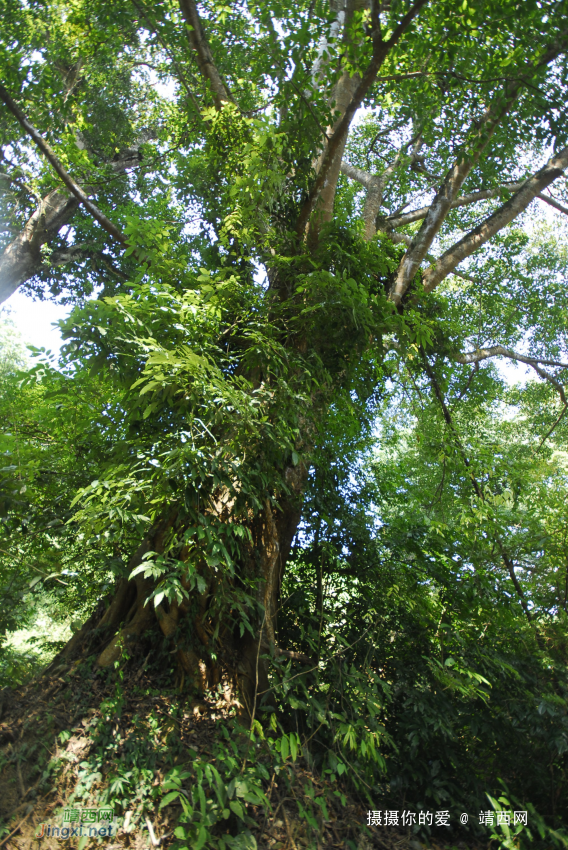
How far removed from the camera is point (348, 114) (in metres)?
3.46

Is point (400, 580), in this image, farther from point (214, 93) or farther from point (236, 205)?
point (214, 93)

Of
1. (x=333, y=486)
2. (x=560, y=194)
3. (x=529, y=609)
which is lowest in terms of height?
(x=529, y=609)

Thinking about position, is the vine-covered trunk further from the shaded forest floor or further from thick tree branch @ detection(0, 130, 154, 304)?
thick tree branch @ detection(0, 130, 154, 304)

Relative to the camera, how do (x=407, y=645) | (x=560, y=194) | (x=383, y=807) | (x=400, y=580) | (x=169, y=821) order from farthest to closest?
(x=560, y=194) → (x=400, y=580) → (x=407, y=645) → (x=383, y=807) → (x=169, y=821)

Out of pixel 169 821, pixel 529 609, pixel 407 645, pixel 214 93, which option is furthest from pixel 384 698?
pixel 214 93

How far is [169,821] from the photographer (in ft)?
7.76

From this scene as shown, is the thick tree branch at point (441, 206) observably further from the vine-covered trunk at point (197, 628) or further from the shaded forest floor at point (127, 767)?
the shaded forest floor at point (127, 767)

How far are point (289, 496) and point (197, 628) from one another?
1.02 meters

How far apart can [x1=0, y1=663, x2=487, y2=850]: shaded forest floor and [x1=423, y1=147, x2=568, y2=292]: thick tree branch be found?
4.37 meters

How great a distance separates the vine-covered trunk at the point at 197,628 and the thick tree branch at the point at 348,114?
231 centimetres

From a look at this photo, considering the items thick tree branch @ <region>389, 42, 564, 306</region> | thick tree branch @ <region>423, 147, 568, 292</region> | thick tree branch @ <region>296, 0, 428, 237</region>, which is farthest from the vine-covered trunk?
thick tree branch @ <region>423, 147, 568, 292</region>

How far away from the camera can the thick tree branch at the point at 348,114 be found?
3.04 metres

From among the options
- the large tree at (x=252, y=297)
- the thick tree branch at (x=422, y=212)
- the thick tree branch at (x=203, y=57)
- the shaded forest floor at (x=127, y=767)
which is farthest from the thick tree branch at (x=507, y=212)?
the shaded forest floor at (x=127, y=767)

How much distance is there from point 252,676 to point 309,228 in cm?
336
